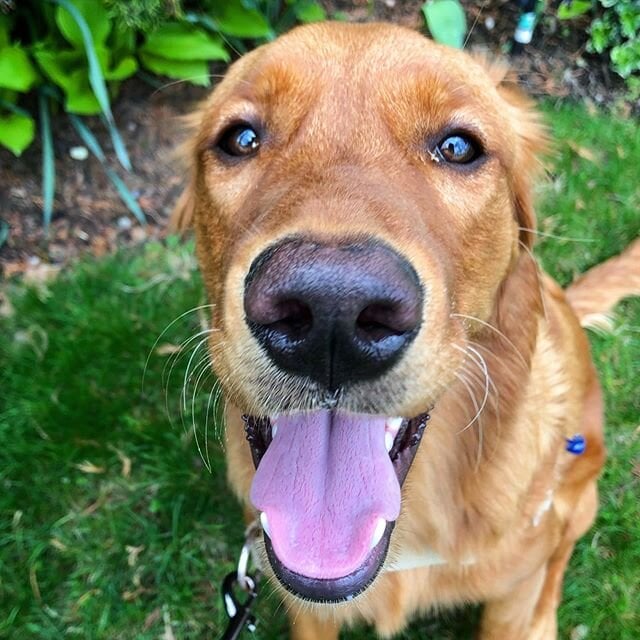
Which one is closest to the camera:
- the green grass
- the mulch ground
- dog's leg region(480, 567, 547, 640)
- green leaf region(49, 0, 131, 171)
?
dog's leg region(480, 567, 547, 640)

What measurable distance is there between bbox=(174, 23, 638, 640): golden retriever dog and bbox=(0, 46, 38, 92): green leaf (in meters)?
1.64

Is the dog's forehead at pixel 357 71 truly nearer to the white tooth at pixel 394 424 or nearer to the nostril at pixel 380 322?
the nostril at pixel 380 322

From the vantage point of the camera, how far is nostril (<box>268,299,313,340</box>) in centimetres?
147

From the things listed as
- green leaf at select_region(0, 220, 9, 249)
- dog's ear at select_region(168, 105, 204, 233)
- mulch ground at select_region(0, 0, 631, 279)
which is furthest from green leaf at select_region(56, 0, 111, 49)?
dog's ear at select_region(168, 105, 204, 233)

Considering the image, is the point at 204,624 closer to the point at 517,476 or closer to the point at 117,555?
the point at 117,555

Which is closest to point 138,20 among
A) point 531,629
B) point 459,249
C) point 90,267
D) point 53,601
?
point 90,267

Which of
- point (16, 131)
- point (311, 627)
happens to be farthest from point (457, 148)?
point (16, 131)

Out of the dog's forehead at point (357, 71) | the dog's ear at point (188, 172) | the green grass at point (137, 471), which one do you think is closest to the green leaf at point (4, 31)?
the green grass at point (137, 471)

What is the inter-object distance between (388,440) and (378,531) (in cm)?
24

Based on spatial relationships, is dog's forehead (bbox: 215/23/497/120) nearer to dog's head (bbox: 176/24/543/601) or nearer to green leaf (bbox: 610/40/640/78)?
dog's head (bbox: 176/24/543/601)

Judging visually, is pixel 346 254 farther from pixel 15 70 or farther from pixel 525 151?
pixel 15 70

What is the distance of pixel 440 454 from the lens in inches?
93.8

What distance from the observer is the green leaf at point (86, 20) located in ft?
12.6

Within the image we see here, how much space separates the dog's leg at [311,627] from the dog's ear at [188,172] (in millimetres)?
1503
